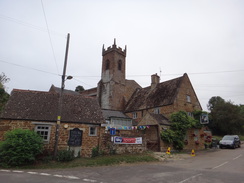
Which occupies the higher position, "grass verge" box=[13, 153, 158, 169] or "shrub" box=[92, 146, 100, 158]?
"shrub" box=[92, 146, 100, 158]

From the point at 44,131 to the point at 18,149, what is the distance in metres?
3.21

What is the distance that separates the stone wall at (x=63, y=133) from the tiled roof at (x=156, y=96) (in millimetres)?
14823

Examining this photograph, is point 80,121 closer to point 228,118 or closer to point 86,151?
point 86,151

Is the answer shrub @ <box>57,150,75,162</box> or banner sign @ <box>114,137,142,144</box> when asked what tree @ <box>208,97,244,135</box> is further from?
shrub @ <box>57,150,75,162</box>

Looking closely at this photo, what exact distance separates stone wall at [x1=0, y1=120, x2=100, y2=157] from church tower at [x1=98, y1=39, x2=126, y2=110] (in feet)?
66.4

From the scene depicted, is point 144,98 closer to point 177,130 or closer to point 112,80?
point 112,80

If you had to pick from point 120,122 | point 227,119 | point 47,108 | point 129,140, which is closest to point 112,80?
point 120,122

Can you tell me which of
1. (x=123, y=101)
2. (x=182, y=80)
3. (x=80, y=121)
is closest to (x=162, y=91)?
(x=182, y=80)

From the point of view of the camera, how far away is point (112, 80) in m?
37.5

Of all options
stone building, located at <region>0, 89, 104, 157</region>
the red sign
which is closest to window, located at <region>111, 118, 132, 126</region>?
stone building, located at <region>0, 89, 104, 157</region>

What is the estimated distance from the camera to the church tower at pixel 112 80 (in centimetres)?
3700

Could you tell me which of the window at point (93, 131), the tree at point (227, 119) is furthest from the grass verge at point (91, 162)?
the tree at point (227, 119)

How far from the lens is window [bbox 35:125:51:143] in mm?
14641

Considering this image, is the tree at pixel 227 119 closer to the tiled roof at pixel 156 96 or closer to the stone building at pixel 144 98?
the stone building at pixel 144 98
